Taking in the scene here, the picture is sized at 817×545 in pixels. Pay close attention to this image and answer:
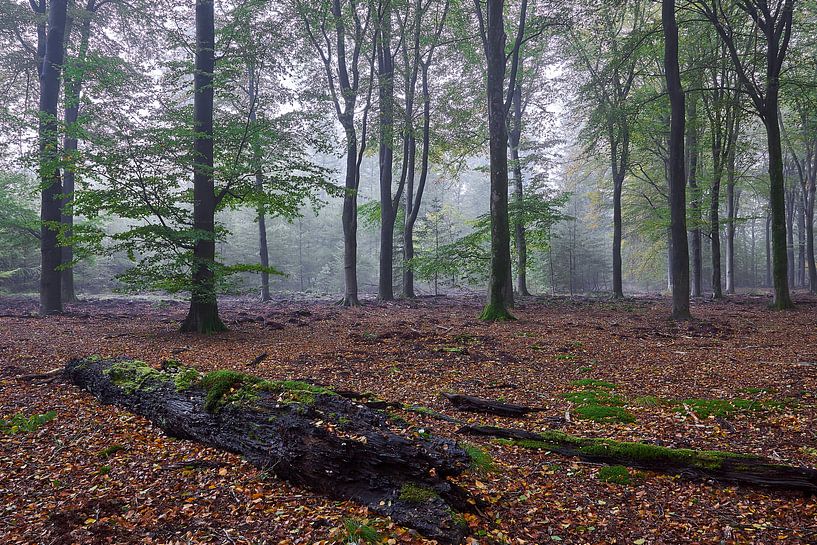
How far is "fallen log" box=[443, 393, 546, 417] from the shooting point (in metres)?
4.64

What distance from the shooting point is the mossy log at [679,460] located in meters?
2.99

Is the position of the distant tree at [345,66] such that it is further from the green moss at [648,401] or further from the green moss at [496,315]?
the green moss at [648,401]

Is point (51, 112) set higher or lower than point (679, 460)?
higher

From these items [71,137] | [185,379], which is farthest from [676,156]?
[71,137]

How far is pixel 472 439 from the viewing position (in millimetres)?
4023

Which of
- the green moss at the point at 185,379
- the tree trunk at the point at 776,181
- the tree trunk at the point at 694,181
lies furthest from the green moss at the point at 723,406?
the tree trunk at the point at 694,181

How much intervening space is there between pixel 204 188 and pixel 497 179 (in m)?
7.57

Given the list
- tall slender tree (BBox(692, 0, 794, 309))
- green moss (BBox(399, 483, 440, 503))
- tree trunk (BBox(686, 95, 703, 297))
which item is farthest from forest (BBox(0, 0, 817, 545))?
tree trunk (BBox(686, 95, 703, 297))

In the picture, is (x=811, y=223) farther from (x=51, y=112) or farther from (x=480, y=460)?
(x=51, y=112)

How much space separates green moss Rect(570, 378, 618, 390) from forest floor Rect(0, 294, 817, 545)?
38 mm

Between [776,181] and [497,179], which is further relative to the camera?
[776,181]

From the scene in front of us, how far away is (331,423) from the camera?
325 cm

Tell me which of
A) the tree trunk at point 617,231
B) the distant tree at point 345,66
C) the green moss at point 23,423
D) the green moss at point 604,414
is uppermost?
the distant tree at point 345,66

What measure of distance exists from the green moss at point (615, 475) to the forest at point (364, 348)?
0.7 inches
